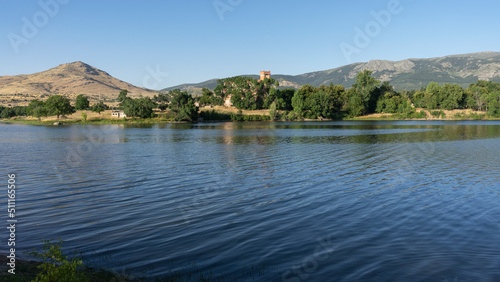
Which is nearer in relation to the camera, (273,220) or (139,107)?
(273,220)

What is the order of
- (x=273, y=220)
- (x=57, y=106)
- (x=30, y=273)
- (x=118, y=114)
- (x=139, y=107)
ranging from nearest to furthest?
(x=30, y=273) < (x=273, y=220) < (x=57, y=106) < (x=139, y=107) < (x=118, y=114)

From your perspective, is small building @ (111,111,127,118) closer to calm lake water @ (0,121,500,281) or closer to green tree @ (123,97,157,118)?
green tree @ (123,97,157,118)

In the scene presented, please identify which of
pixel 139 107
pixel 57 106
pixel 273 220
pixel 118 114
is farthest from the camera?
pixel 118 114

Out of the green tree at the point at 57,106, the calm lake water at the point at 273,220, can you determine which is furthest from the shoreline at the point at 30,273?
the green tree at the point at 57,106

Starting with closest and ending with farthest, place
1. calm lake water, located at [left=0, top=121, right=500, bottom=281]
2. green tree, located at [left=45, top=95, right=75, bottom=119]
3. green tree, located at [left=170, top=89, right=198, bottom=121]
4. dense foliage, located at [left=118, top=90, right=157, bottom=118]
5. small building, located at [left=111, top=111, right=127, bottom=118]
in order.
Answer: calm lake water, located at [left=0, top=121, right=500, bottom=281] < green tree, located at [left=170, top=89, right=198, bottom=121] < green tree, located at [left=45, top=95, right=75, bottom=119] < dense foliage, located at [left=118, top=90, right=157, bottom=118] < small building, located at [left=111, top=111, right=127, bottom=118]

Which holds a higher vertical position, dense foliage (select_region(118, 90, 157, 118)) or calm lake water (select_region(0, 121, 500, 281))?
dense foliage (select_region(118, 90, 157, 118))

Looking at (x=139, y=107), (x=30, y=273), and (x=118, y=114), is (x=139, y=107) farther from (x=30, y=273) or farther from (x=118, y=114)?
(x=30, y=273)

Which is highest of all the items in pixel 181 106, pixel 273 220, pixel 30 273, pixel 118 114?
pixel 181 106

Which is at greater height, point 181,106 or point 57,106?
point 57,106

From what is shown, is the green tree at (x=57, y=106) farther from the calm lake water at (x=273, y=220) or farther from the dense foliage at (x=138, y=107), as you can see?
the calm lake water at (x=273, y=220)

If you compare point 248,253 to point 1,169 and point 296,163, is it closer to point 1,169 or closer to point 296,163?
point 296,163

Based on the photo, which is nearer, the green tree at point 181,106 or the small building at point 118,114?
the green tree at point 181,106

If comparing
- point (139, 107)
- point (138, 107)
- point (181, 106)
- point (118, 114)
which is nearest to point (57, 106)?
point (118, 114)

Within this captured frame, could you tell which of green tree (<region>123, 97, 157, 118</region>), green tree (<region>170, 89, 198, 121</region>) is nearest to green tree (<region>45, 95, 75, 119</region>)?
green tree (<region>123, 97, 157, 118</region>)
